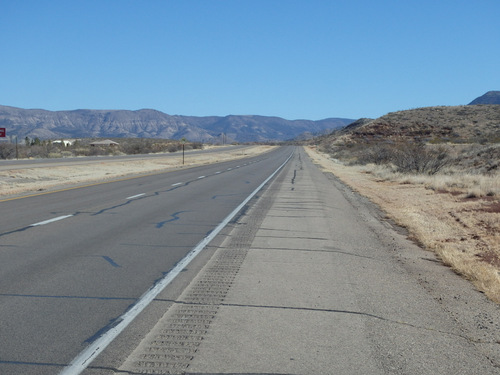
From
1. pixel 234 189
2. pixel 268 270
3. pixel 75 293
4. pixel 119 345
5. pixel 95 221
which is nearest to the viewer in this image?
pixel 119 345

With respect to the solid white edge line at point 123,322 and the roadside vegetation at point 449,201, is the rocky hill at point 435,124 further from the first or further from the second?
the solid white edge line at point 123,322

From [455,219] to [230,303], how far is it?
981 centimetres

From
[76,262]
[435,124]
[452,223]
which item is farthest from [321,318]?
[435,124]

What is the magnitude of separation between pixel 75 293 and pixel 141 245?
3137mm

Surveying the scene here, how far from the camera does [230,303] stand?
6129 mm

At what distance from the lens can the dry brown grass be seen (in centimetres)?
858

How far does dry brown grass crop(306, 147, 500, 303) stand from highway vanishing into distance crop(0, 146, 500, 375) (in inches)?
13.6

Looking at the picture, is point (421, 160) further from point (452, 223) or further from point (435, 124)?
point (435, 124)

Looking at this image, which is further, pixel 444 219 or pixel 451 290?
pixel 444 219

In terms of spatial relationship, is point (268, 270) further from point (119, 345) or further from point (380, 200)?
point (380, 200)

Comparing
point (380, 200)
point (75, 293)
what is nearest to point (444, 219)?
point (380, 200)

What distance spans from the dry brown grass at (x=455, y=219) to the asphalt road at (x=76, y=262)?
14.6ft

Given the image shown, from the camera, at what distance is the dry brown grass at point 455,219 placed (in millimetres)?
8578

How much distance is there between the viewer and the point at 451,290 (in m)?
7.11
